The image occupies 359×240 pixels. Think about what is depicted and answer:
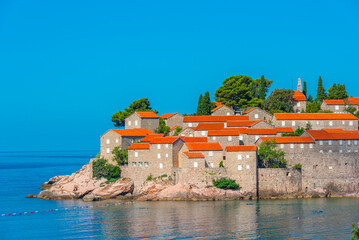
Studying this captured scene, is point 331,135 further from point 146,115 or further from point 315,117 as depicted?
point 146,115

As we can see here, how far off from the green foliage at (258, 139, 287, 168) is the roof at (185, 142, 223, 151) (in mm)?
5262

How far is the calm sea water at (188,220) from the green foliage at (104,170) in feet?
15.0

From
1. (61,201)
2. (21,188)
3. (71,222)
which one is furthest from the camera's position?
(21,188)

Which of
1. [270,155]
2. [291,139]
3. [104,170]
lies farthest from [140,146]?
[291,139]

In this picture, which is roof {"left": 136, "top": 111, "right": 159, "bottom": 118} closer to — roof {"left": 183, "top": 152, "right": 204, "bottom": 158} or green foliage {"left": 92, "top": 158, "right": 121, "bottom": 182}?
green foliage {"left": 92, "top": 158, "right": 121, "bottom": 182}

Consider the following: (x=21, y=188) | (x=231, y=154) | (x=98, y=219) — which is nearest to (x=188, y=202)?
(x=231, y=154)

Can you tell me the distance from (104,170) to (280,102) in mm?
31456

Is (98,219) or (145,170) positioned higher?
(145,170)

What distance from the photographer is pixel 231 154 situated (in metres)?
65.9

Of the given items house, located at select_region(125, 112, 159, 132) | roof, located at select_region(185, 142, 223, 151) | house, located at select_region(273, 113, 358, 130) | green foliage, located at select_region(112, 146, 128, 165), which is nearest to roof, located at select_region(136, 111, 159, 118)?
house, located at select_region(125, 112, 159, 132)

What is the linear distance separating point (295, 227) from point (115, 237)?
17.0 metres

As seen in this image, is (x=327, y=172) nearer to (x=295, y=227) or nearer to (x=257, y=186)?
(x=257, y=186)

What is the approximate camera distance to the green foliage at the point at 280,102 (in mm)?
86750

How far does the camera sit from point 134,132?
76125 mm
